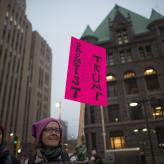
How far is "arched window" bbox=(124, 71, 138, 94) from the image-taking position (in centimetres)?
2942

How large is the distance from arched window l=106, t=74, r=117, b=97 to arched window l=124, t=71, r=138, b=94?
190 cm

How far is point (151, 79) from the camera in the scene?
2925 cm

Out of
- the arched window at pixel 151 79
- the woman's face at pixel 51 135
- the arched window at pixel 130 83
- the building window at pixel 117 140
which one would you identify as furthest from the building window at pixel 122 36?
the woman's face at pixel 51 135

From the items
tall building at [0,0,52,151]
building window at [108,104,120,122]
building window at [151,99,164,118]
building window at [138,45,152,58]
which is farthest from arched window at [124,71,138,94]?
tall building at [0,0,52,151]

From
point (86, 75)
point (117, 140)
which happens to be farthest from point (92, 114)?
point (86, 75)

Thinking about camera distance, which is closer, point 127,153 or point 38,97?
point 127,153

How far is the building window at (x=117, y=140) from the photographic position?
86.2 feet

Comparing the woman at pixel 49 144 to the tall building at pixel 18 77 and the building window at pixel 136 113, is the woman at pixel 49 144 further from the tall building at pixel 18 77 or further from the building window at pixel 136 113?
the tall building at pixel 18 77

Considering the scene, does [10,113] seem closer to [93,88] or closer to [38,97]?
[38,97]

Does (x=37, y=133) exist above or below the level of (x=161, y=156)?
above

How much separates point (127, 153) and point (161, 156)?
7232 millimetres

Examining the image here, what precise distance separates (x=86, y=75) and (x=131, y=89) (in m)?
23.4

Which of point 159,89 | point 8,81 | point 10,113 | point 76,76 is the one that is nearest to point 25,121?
point 10,113

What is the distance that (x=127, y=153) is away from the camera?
772 inches
